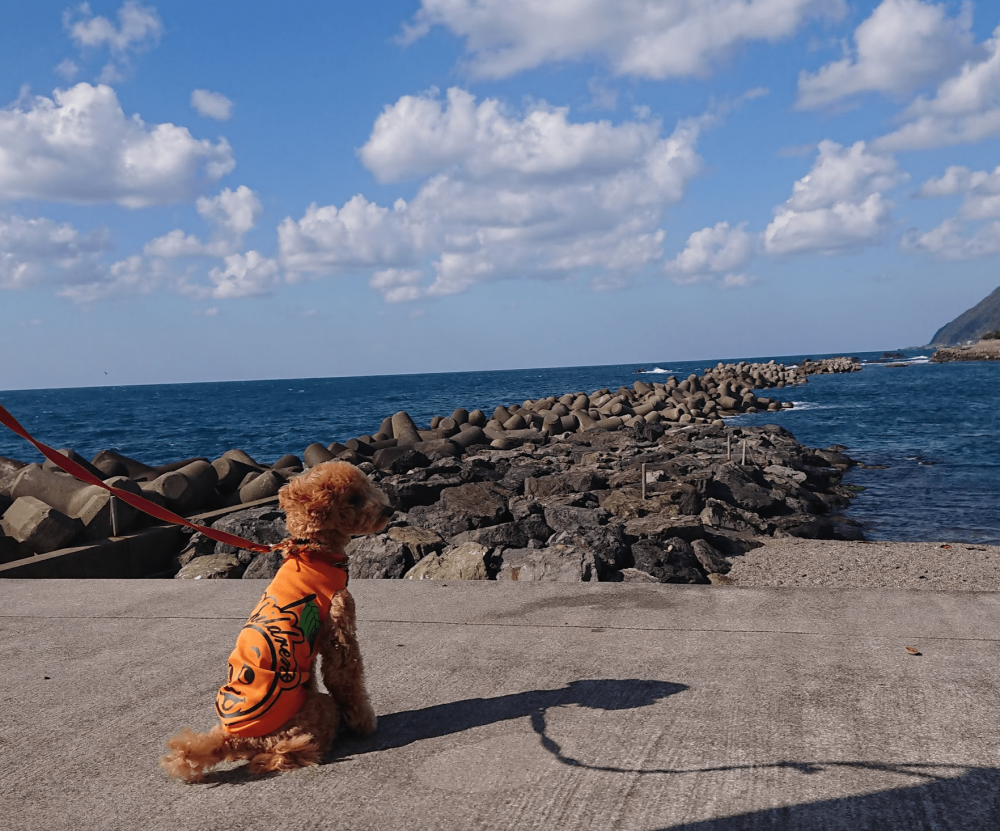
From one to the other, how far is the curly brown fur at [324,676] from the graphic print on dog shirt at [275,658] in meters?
0.05

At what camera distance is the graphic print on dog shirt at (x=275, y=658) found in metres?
2.87

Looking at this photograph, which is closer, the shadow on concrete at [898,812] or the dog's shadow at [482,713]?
the shadow on concrete at [898,812]

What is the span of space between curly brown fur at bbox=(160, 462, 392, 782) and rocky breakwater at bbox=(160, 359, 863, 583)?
140 inches

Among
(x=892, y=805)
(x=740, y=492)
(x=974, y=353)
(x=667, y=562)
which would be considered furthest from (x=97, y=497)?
(x=974, y=353)

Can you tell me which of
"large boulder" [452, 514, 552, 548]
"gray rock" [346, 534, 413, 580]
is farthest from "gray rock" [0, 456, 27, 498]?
"large boulder" [452, 514, 552, 548]

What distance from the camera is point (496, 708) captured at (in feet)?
11.4

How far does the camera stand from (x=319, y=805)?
2760mm

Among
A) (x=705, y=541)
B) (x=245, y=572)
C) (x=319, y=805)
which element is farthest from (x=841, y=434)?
(x=319, y=805)

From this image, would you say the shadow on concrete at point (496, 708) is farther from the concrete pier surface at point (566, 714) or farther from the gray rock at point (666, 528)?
the gray rock at point (666, 528)

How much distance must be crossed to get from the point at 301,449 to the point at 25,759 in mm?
29033

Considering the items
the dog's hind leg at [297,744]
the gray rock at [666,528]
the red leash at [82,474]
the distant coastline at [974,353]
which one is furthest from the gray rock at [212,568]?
the distant coastline at [974,353]

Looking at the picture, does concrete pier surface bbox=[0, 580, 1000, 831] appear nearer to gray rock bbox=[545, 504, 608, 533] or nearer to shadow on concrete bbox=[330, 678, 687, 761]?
shadow on concrete bbox=[330, 678, 687, 761]

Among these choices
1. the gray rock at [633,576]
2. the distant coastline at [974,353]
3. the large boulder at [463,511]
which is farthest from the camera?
the distant coastline at [974,353]

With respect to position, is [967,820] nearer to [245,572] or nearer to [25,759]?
[25,759]
